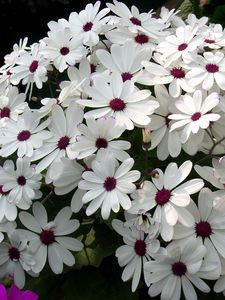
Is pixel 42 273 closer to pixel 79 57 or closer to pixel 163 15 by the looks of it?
pixel 79 57

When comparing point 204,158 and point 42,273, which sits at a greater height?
point 204,158

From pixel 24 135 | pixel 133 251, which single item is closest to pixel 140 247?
A: pixel 133 251

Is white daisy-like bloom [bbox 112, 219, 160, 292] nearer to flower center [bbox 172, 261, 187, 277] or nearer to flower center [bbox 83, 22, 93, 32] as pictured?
flower center [bbox 172, 261, 187, 277]

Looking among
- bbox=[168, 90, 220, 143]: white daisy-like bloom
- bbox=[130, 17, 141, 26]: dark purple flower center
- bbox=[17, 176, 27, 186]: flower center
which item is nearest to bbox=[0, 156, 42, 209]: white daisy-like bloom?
bbox=[17, 176, 27, 186]: flower center

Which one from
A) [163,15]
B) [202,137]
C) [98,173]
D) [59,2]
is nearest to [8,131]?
[98,173]

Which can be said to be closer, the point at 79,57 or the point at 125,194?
the point at 125,194

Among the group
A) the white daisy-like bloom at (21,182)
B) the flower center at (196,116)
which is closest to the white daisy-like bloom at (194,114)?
the flower center at (196,116)
